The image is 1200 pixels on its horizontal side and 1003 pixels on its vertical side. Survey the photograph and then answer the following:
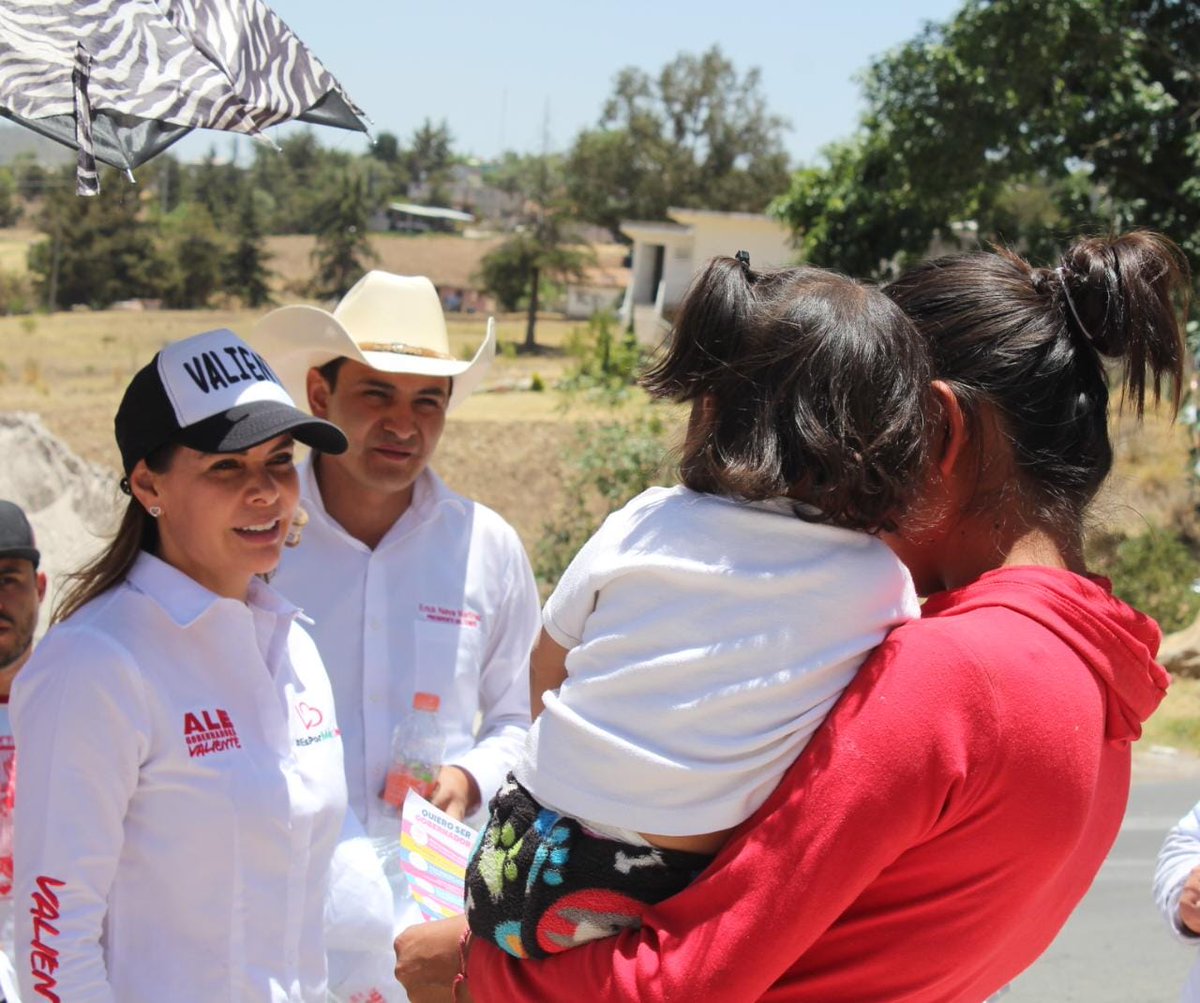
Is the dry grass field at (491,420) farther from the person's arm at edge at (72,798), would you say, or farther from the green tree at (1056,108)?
the green tree at (1056,108)

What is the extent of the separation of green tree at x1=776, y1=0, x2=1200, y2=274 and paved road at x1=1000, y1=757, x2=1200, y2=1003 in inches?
388

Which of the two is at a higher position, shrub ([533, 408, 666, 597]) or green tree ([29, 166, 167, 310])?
shrub ([533, 408, 666, 597])

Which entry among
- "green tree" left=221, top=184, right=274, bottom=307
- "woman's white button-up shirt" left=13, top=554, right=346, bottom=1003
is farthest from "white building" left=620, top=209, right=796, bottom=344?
"woman's white button-up shirt" left=13, top=554, right=346, bottom=1003

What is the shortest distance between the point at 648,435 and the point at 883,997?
11.2 meters

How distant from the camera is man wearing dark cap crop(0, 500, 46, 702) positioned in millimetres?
3004

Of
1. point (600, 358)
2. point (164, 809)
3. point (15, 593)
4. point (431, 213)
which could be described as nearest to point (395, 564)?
point (15, 593)

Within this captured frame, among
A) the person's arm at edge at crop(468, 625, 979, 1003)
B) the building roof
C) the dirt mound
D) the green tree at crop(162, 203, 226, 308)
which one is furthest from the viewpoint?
the building roof

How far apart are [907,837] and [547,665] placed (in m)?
0.48

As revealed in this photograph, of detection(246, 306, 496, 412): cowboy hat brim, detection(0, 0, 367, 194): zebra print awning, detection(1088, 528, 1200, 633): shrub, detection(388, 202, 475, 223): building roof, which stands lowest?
detection(388, 202, 475, 223): building roof

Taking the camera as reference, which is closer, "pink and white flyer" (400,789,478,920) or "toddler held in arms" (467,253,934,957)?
"toddler held in arms" (467,253,934,957)

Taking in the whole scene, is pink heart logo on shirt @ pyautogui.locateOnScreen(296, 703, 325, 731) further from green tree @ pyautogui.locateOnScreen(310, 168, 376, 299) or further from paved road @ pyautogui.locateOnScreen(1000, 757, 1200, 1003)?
green tree @ pyautogui.locateOnScreen(310, 168, 376, 299)

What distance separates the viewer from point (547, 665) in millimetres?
1625

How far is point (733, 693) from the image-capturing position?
140 centimetres

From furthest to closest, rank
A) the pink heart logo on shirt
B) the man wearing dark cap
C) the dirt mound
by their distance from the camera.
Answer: the dirt mound
the man wearing dark cap
the pink heart logo on shirt
